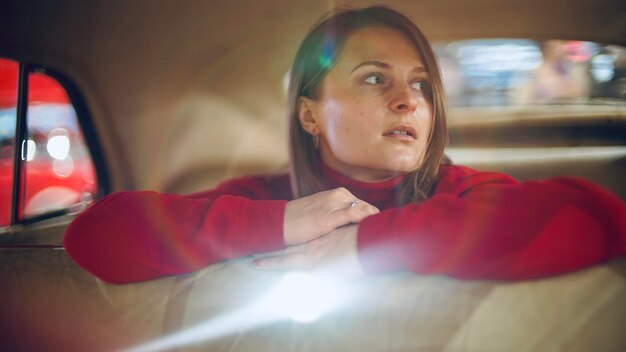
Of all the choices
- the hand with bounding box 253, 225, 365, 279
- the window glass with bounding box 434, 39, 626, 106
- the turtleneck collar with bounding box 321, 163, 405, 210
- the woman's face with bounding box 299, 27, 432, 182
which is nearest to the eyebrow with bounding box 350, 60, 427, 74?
the woman's face with bounding box 299, 27, 432, 182

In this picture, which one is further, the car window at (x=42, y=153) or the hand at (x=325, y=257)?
the car window at (x=42, y=153)

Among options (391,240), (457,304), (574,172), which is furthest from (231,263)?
(574,172)

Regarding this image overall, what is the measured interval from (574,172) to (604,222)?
12 centimetres

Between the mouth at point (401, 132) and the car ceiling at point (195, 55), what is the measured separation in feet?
0.66

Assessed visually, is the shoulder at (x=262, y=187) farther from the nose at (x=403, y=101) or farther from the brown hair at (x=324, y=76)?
the nose at (x=403, y=101)

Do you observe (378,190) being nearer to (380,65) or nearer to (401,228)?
(401,228)

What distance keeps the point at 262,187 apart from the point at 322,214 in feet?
0.55

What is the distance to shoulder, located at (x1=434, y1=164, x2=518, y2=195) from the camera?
1126 mm

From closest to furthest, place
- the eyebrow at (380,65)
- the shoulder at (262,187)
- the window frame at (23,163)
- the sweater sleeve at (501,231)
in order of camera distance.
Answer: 1. the sweater sleeve at (501,231)
2. the eyebrow at (380,65)
3. the shoulder at (262,187)
4. the window frame at (23,163)

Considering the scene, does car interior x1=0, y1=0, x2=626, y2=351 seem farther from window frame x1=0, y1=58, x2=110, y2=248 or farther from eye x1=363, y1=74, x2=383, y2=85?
eye x1=363, y1=74, x2=383, y2=85

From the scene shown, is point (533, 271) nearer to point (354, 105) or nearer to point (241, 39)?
point (354, 105)

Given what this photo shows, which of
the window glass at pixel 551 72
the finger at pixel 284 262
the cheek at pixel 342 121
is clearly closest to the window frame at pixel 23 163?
the finger at pixel 284 262

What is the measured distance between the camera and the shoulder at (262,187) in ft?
4.13

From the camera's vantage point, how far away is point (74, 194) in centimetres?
141
